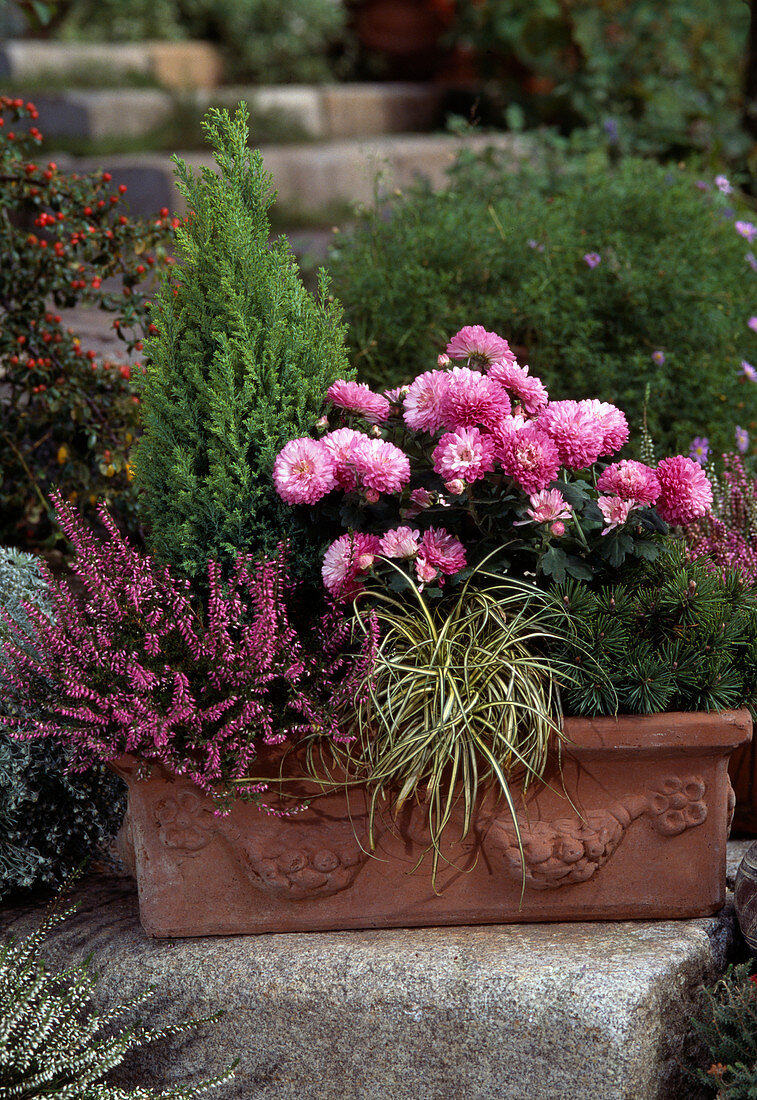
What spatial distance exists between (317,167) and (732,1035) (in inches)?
188

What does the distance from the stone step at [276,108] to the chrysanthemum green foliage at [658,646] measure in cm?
369

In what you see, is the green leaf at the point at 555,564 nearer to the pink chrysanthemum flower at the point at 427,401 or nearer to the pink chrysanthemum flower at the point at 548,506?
the pink chrysanthemum flower at the point at 548,506

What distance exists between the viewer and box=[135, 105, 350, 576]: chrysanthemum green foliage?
181cm

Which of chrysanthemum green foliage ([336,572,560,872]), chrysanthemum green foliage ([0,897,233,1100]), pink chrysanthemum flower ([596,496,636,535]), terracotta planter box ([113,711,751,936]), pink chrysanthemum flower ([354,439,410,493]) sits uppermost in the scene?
pink chrysanthemum flower ([354,439,410,493])

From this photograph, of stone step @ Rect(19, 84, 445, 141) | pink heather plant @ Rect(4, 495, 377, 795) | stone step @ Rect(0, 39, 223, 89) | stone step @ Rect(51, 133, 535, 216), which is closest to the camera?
pink heather plant @ Rect(4, 495, 377, 795)

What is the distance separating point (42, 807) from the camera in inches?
80.7

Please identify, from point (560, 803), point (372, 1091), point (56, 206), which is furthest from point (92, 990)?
point (56, 206)

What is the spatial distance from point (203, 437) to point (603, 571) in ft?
2.51

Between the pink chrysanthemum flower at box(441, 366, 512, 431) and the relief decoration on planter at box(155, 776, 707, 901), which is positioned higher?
the pink chrysanthemum flower at box(441, 366, 512, 431)

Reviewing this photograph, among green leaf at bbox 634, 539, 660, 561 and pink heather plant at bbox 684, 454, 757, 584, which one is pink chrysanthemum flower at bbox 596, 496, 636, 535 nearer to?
green leaf at bbox 634, 539, 660, 561

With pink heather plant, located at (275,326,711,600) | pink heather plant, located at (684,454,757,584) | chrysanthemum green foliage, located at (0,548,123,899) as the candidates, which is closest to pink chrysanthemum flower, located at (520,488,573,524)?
pink heather plant, located at (275,326,711,600)

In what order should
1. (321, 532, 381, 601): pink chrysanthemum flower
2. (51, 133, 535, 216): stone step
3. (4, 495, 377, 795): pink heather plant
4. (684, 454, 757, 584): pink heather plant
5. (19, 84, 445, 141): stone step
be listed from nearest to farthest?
(4, 495, 377, 795): pink heather plant, (321, 532, 381, 601): pink chrysanthemum flower, (684, 454, 757, 584): pink heather plant, (51, 133, 535, 216): stone step, (19, 84, 445, 141): stone step

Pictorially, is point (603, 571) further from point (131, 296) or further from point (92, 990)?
point (131, 296)

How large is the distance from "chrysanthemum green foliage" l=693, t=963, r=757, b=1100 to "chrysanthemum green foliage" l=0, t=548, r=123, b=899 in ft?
3.82
